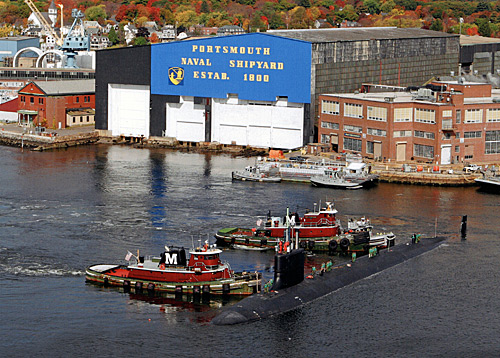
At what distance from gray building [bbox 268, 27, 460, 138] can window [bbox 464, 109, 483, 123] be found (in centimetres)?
1545

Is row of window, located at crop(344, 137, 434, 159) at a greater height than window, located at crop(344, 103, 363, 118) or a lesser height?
lesser

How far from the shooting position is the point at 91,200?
258ft

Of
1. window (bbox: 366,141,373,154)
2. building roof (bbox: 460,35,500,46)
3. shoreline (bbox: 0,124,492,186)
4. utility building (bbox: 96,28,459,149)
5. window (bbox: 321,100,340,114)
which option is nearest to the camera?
window (bbox: 366,141,373,154)

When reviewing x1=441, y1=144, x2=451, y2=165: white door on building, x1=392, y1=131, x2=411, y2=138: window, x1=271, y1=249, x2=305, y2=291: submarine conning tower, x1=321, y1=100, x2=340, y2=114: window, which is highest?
x1=321, y1=100, x2=340, y2=114: window

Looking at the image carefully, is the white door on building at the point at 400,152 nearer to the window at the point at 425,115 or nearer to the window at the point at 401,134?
the window at the point at 401,134

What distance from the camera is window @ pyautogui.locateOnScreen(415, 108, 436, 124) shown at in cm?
9162

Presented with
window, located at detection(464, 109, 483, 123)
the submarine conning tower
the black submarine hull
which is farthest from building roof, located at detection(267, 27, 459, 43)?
the submarine conning tower

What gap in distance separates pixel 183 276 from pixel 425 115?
4314cm

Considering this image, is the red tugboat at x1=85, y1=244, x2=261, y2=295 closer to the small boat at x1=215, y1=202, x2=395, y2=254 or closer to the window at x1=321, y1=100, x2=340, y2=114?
the small boat at x1=215, y1=202, x2=395, y2=254

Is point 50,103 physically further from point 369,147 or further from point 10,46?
point 10,46

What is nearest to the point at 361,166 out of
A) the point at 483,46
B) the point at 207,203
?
the point at 207,203

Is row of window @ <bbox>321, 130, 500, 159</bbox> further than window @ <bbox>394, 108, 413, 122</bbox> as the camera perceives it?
No

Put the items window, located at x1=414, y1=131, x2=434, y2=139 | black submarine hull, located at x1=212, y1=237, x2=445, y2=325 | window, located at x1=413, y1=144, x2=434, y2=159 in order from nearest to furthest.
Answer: black submarine hull, located at x1=212, y1=237, x2=445, y2=325 → window, located at x1=414, y1=131, x2=434, y2=139 → window, located at x1=413, y1=144, x2=434, y2=159

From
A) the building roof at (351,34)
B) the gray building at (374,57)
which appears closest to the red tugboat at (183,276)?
the gray building at (374,57)
